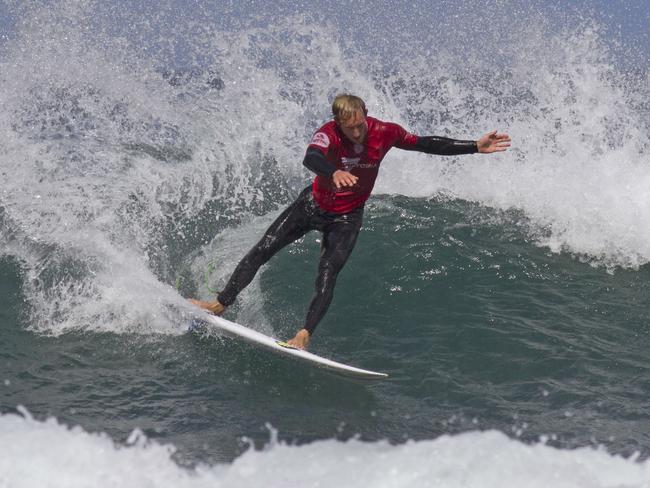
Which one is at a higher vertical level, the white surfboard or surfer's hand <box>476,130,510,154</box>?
surfer's hand <box>476,130,510,154</box>

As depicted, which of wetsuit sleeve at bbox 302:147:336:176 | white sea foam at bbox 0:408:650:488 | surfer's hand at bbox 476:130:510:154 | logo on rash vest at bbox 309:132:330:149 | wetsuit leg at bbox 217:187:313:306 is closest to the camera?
white sea foam at bbox 0:408:650:488

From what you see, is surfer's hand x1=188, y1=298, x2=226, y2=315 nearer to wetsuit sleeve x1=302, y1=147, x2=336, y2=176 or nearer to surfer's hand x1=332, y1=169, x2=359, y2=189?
wetsuit sleeve x1=302, y1=147, x2=336, y2=176

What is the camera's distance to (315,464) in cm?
402

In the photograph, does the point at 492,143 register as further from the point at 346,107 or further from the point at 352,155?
the point at 346,107

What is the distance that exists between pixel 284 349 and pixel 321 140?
1.50 m

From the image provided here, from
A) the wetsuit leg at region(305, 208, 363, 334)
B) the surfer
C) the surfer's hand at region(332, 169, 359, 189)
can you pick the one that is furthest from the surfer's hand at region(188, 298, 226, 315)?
the surfer's hand at region(332, 169, 359, 189)

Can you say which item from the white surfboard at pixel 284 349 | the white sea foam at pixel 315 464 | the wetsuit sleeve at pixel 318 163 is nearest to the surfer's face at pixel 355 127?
the wetsuit sleeve at pixel 318 163

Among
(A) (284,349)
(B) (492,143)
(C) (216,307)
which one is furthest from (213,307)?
(B) (492,143)

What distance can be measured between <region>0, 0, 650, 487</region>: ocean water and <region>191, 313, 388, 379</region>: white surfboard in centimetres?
10

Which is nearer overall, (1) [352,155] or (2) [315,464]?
(2) [315,464]

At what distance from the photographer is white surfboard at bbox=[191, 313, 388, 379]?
5.33 meters

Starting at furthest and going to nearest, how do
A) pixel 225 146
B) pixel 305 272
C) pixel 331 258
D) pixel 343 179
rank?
pixel 225 146 < pixel 305 272 < pixel 331 258 < pixel 343 179

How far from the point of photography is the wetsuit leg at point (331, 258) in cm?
564

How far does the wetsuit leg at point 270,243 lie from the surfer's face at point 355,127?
0.70 m
